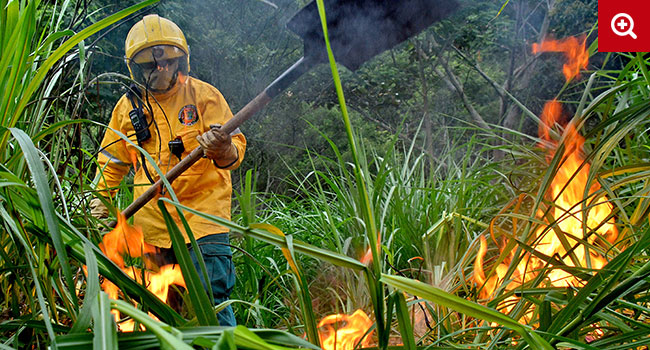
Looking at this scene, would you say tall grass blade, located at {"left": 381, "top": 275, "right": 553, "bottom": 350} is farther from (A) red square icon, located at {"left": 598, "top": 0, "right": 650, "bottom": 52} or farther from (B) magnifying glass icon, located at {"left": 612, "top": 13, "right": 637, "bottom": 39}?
(B) magnifying glass icon, located at {"left": 612, "top": 13, "right": 637, "bottom": 39}

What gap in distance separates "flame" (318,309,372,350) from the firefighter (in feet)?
2.23

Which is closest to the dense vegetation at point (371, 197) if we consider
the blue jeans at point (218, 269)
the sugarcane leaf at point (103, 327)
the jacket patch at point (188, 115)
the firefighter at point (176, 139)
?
the sugarcane leaf at point (103, 327)

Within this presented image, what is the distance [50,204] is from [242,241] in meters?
2.89

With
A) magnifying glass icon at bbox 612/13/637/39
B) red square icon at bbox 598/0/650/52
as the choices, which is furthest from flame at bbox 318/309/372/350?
magnifying glass icon at bbox 612/13/637/39

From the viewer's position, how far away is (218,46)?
791cm

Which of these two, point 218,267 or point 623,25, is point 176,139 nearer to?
point 218,267

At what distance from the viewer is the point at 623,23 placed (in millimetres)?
3756

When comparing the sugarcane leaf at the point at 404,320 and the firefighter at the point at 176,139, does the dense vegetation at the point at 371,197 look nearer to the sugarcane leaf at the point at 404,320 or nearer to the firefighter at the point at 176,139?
the sugarcane leaf at the point at 404,320

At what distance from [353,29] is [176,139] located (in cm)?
109

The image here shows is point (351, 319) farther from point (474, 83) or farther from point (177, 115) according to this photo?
point (474, 83)

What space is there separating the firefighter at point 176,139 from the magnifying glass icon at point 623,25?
2.73m

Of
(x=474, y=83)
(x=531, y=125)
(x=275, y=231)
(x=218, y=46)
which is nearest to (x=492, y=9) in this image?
(x=474, y=83)

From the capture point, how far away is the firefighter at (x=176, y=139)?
102 inches

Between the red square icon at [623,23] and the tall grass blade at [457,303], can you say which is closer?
the tall grass blade at [457,303]
